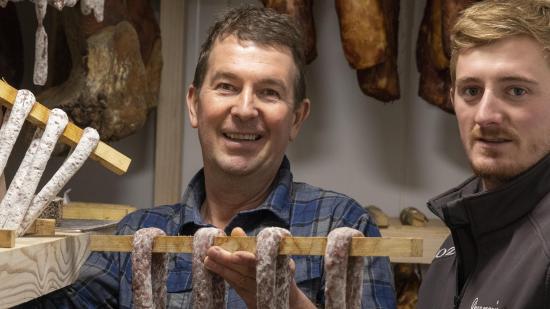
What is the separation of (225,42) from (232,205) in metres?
0.47

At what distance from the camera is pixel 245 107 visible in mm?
2748

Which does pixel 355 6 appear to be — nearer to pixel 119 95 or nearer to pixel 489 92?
pixel 119 95

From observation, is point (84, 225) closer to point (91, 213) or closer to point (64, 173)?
point (91, 213)

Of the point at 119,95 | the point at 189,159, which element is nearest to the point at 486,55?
the point at 119,95

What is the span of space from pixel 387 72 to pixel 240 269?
6.85 ft

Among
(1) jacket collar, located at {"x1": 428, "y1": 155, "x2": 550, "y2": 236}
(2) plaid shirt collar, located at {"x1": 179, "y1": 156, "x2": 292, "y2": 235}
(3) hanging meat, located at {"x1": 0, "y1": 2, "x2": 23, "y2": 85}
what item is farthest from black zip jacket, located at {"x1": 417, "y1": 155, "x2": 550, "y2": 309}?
(3) hanging meat, located at {"x1": 0, "y1": 2, "x2": 23, "y2": 85}

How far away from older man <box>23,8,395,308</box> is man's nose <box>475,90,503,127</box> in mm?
530

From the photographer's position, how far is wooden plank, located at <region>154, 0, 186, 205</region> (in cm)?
440

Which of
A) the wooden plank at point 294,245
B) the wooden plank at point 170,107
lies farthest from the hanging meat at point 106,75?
the wooden plank at point 294,245

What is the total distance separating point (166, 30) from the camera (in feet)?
14.5

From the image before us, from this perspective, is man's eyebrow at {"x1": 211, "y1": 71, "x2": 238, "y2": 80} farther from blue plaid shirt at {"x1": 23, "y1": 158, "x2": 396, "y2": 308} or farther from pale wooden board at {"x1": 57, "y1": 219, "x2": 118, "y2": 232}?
pale wooden board at {"x1": 57, "y1": 219, "x2": 118, "y2": 232}

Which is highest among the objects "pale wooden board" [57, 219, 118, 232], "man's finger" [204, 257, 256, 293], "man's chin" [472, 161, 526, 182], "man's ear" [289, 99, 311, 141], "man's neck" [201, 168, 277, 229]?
"man's ear" [289, 99, 311, 141]

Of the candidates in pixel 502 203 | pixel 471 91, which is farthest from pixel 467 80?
pixel 502 203

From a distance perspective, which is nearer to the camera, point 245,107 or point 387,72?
point 245,107
